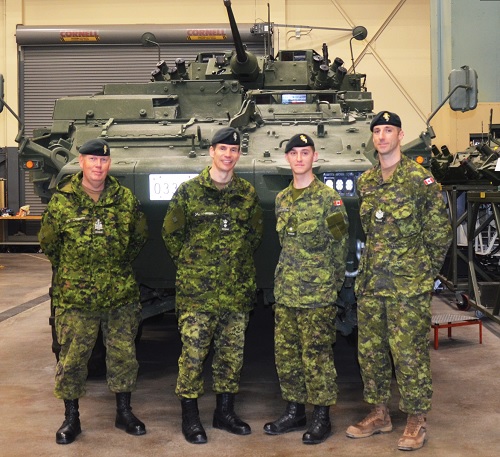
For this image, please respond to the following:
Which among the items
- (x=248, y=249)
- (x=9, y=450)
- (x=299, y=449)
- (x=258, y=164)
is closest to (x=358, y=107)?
(x=258, y=164)

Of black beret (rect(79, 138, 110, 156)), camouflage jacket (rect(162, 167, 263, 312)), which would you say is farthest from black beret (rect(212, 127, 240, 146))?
black beret (rect(79, 138, 110, 156))

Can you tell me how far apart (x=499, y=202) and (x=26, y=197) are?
1369cm

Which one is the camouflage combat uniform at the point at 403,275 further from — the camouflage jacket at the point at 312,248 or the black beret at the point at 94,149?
the black beret at the point at 94,149

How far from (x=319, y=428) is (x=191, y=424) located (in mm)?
770

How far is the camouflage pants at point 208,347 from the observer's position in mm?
4961

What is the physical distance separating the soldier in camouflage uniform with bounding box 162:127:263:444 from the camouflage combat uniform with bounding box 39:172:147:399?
A: 31 centimetres

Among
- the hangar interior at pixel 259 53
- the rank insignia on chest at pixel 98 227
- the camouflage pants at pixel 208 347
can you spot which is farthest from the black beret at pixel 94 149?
the hangar interior at pixel 259 53

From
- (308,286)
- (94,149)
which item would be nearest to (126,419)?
(308,286)

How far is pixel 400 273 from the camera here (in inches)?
188

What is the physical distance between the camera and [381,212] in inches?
191

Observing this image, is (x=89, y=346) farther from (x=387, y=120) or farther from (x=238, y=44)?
(x=238, y=44)

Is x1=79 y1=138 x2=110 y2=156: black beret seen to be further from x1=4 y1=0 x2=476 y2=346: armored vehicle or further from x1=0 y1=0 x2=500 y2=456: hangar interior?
x1=0 y1=0 x2=500 y2=456: hangar interior

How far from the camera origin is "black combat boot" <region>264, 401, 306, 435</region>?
5039mm

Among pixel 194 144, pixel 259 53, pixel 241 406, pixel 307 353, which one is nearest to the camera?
pixel 307 353
